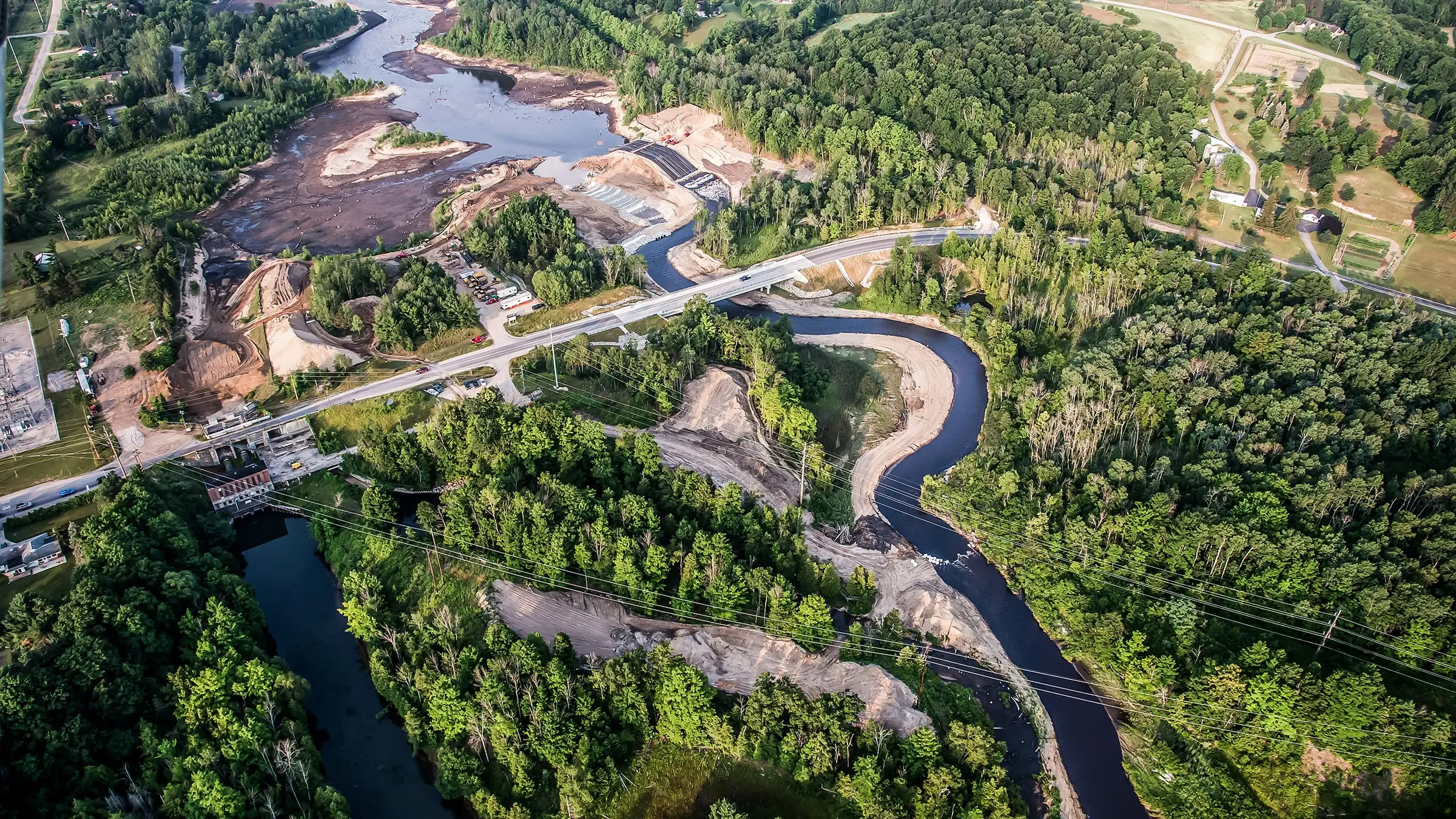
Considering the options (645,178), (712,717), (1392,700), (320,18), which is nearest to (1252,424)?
(1392,700)

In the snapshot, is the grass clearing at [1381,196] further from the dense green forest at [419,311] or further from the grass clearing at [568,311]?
the dense green forest at [419,311]

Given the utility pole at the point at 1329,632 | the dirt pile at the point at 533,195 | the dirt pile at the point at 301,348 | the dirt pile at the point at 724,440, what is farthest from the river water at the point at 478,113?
the utility pole at the point at 1329,632

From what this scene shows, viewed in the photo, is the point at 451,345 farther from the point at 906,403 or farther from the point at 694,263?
the point at 906,403

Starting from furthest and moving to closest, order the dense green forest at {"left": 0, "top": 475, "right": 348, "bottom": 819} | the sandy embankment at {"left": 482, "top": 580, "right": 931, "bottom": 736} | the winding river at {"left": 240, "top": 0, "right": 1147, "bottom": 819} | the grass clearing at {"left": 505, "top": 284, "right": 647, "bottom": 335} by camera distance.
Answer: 1. the grass clearing at {"left": 505, "top": 284, "right": 647, "bottom": 335}
2. the sandy embankment at {"left": 482, "top": 580, "right": 931, "bottom": 736}
3. the winding river at {"left": 240, "top": 0, "right": 1147, "bottom": 819}
4. the dense green forest at {"left": 0, "top": 475, "right": 348, "bottom": 819}

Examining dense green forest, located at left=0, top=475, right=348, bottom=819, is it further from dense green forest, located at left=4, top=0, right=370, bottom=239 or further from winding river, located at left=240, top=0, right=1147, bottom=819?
dense green forest, located at left=4, top=0, right=370, bottom=239

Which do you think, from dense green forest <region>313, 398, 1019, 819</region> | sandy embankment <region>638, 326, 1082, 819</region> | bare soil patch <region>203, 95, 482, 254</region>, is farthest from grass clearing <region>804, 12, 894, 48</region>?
dense green forest <region>313, 398, 1019, 819</region>

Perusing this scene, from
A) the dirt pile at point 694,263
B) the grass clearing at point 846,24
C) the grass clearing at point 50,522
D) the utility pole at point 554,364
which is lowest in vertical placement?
the grass clearing at point 50,522

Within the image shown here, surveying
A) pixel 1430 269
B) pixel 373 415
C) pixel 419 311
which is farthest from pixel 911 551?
pixel 1430 269
